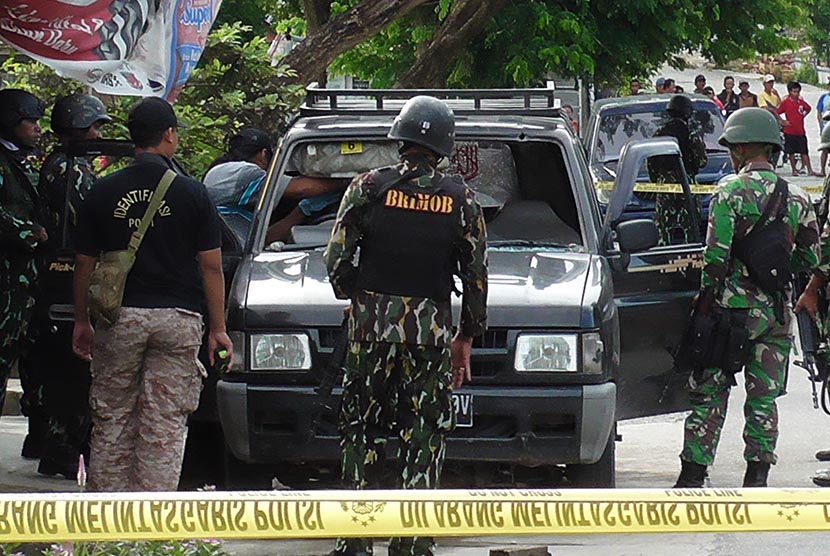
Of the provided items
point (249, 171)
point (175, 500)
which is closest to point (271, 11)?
point (249, 171)

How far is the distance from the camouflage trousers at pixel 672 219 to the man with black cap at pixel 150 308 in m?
4.06

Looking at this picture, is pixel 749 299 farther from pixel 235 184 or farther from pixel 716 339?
pixel 235 184

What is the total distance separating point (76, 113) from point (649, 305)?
305cm

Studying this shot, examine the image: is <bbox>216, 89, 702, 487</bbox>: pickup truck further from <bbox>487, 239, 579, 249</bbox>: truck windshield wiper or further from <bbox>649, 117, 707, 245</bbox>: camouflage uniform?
<bbox>649, 117, 707, 245</bbox>: camouflage uniform

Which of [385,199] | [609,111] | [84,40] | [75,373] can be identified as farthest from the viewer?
[609,111]

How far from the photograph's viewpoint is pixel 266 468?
7582mm

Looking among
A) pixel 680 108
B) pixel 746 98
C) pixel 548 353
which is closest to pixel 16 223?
pixel 548 353

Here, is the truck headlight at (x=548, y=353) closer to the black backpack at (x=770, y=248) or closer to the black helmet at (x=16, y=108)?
the black backpack at (x=770, y=248)

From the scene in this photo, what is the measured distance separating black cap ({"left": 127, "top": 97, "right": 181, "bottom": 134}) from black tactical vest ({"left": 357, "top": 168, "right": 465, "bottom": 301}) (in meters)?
0.94

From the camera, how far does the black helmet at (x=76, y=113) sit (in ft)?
26.9

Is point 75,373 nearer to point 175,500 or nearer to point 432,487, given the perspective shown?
point 432,487

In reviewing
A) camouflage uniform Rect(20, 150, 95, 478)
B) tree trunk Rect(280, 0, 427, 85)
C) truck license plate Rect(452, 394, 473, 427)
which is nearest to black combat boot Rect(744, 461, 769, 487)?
truck license plate Rect(452, 394, 473, 427)

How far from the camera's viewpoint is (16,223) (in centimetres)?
775

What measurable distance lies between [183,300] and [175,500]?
2.19 metres
